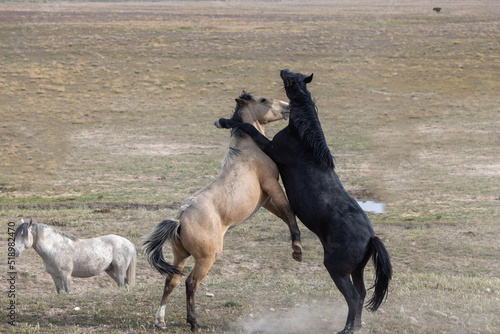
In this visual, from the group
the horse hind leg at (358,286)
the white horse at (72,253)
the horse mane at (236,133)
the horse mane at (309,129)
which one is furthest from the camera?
the white horse at (72,253)

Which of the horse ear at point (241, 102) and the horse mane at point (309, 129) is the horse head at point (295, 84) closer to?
the horse mane at point (309, 129)

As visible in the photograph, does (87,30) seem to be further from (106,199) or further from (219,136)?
(106,199)

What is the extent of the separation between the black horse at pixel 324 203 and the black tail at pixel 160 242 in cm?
119

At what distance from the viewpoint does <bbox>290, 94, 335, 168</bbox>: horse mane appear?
595 cm

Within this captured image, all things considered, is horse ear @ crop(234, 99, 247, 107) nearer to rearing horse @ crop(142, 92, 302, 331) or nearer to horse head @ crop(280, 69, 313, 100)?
rearing horse @ crop(142, 92, 302, 331)

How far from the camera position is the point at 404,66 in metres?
36.6

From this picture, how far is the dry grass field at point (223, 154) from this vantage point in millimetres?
7105

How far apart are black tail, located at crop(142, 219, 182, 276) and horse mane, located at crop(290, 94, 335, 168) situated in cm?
147

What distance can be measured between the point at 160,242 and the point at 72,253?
382 centimetres

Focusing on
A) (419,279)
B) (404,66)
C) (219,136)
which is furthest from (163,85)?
(419,279)

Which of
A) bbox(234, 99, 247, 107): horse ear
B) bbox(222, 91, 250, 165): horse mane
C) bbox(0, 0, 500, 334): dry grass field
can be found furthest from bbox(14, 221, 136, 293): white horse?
bbox(234, 99, 247, 107): horse ear

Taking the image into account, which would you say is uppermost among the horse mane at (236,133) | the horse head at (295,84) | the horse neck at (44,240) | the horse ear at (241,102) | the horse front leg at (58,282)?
the horse head at (295,84)

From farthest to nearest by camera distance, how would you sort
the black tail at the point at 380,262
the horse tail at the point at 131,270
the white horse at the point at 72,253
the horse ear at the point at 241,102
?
the horse tail at the point at 131,270 → the white horse at the point at 72,253 → the horse ear at the point at 241,102 → the black tail at the point at 380,262

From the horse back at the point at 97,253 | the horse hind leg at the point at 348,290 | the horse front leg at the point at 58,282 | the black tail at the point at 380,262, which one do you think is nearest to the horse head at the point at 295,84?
the black tail at the point at 380,262
